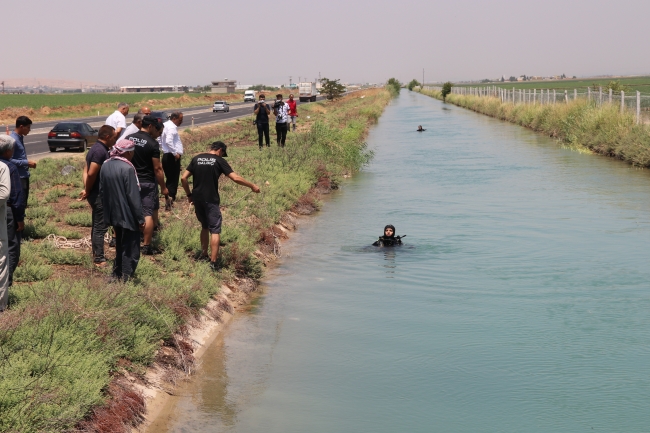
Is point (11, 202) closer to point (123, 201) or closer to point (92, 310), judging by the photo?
point (123, 201)

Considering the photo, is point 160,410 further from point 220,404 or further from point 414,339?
point 414,339

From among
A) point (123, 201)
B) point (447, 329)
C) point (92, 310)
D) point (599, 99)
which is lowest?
point (447, 329)

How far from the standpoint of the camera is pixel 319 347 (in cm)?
971

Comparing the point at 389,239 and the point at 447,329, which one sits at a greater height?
the point at 389,239

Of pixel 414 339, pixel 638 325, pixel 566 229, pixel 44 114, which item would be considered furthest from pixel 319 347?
pixel 44 114

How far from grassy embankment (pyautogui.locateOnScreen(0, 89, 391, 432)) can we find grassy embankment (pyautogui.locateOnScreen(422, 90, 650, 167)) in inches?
609

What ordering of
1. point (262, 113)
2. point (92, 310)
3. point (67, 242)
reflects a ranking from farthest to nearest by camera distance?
point (262, 113), point (67, 242), point (92, 310)

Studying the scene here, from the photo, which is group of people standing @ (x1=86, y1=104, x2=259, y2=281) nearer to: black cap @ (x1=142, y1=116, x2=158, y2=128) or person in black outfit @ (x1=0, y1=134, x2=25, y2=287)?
black cap @ (x1=142, y1=116, x2=158, y2=128)

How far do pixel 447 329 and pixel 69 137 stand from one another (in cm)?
2467

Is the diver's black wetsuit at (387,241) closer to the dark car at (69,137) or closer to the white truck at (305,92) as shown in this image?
the dark car at (69,137)

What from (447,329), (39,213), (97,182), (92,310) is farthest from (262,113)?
(92,310)

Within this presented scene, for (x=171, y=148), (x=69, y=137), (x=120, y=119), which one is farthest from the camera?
(x=69, y=137)

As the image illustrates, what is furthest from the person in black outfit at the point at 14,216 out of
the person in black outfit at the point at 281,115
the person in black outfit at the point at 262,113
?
the person in black outfit at the point at 281,115

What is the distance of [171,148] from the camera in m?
13.9
